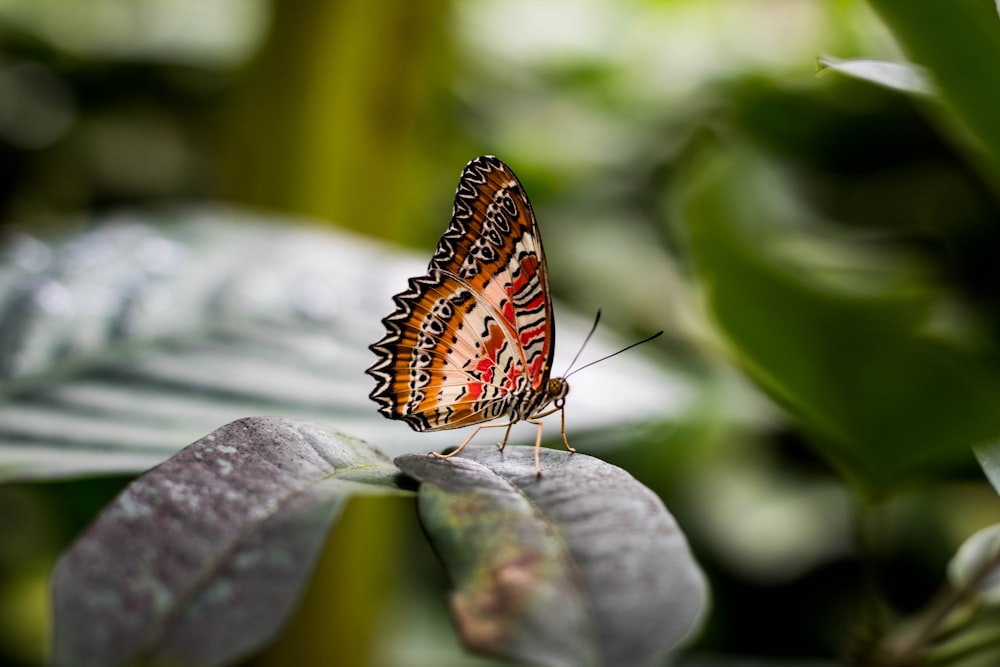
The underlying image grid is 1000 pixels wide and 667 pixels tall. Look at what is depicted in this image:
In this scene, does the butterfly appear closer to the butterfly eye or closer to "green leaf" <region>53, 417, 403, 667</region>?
the butterfly eye

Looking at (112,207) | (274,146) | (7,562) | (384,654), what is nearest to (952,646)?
(384,654)

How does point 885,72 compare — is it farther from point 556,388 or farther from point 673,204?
point 673,204

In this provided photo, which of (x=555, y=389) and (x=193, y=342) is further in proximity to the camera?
(x=193, y=342)

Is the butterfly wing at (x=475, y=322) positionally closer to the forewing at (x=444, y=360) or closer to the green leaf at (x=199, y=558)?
the forewing at (x=444, y=360)

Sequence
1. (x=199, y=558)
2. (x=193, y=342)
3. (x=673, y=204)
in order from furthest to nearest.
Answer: (x=673, y=204) < (x=193, y=342) < (x=199, y=558)

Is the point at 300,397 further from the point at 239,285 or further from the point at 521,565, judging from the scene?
the point at 521,565

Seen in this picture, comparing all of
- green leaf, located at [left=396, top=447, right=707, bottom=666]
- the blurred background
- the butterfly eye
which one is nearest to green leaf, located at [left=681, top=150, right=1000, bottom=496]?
the blurred background

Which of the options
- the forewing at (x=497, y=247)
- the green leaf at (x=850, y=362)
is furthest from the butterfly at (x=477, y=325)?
the green leaf at (x=850, y=362)

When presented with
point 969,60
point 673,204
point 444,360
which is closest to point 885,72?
point 969,60
